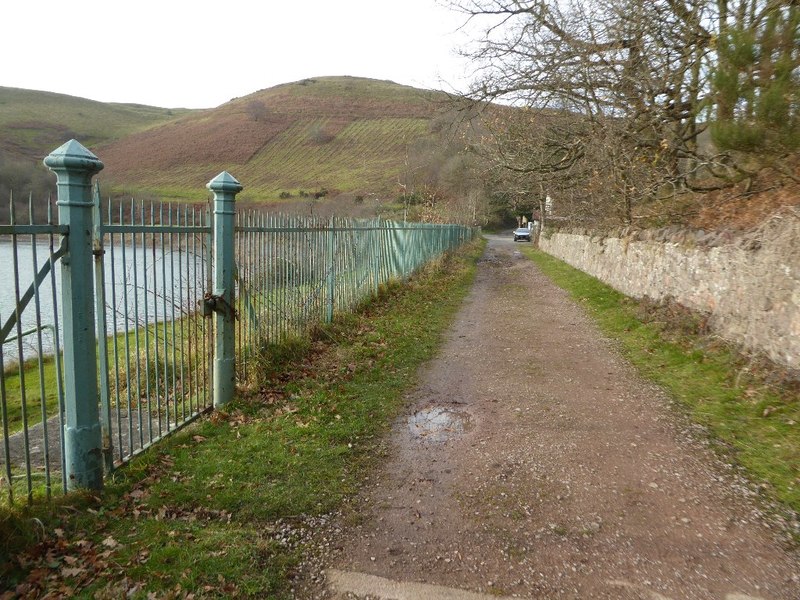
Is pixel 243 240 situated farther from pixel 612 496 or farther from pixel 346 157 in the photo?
pixel 346 157

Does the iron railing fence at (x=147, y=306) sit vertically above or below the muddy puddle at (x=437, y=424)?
above

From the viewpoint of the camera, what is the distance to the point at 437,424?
Result: 17.1 feet

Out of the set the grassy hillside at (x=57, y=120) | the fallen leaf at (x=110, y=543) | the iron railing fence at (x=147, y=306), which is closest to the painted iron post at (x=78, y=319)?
the iron railing fence at (x=147, y=306)

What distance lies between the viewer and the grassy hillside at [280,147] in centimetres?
5559

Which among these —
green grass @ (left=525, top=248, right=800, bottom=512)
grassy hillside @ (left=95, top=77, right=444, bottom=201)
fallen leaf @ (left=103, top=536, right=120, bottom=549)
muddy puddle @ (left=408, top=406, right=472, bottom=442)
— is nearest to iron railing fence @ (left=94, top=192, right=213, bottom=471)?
fallen leaf @ (left=103, top=536, right=120, bottom=549)

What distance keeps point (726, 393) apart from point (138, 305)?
6740 mm

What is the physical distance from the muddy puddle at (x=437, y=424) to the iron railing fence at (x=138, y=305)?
6.33 feet

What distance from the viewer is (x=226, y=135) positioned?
7406cm

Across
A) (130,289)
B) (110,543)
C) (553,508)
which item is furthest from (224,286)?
(553,508)

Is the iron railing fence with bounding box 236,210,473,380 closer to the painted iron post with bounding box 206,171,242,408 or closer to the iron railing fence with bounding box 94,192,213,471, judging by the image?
the painted iron post with bounding box 206,171,242,408

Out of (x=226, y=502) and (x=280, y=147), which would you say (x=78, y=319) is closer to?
(x=226, y=502)

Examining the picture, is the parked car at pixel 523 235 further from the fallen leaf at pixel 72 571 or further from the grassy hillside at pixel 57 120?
the fallen leaf at pixel 72 571

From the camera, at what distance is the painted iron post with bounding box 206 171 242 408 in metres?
5.25

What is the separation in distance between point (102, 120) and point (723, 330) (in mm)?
102010
